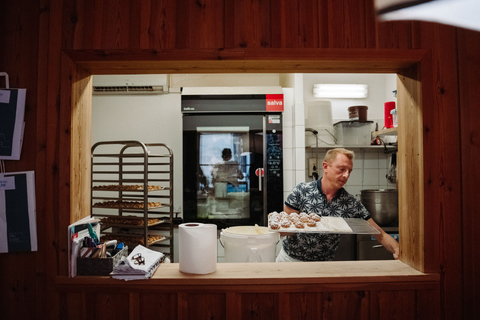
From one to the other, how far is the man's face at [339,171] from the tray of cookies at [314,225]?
359 millimetres

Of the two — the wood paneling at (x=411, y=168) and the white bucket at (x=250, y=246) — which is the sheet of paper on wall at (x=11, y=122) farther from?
the wood paneling at (x=411, y=168)

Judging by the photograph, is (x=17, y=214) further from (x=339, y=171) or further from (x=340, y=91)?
(x=340, y=91)

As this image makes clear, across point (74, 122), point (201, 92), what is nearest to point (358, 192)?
point (201, 92)

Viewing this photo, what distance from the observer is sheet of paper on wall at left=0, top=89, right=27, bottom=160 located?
140cm

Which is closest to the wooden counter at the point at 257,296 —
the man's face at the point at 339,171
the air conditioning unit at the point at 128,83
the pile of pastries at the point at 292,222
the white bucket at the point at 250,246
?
the pile of pastries at the point at 292,222

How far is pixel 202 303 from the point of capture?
137cm

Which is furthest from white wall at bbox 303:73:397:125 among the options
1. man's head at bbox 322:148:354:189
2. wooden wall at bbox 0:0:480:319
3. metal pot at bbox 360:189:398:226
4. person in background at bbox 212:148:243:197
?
wooden wall at bbox 0:0:480:319

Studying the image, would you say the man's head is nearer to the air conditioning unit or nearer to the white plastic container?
the white plastic container

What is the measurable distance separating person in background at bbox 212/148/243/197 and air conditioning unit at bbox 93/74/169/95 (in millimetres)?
1151

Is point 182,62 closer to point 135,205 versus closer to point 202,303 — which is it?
point 202,303

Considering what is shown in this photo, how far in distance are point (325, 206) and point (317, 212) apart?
0.25 feet

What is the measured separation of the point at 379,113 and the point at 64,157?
137 inches

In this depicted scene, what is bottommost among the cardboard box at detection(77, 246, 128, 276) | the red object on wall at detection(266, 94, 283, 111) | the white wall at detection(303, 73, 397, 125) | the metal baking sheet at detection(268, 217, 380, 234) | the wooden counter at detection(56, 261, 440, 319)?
the wooden counter at detection(56, 261, 440, 319)

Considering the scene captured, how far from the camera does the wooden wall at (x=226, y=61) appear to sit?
1.40 meters
